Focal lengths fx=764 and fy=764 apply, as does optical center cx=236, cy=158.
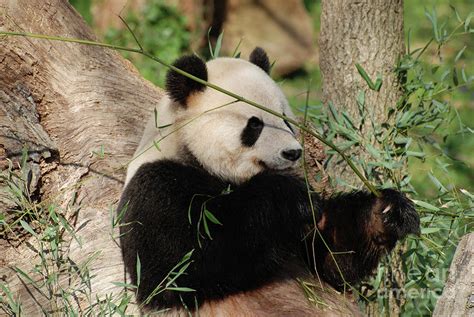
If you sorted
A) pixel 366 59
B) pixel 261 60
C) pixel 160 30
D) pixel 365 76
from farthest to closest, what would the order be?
pixel 160 30
pixel 366 59
pixel 365 76
pixel 261 60

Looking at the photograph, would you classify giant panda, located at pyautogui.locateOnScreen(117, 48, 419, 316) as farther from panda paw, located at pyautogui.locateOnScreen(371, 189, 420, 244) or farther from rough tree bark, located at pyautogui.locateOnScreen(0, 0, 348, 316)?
rough tree bark, located at pyautogui.locateOnScreen(0, 0, 348, 316)

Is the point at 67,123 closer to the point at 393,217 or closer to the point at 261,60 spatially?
the point at 261,60

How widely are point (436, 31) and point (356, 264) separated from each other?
1252mm

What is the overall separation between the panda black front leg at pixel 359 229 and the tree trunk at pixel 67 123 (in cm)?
98

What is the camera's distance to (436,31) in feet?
12.6

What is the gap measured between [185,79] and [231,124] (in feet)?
0.95

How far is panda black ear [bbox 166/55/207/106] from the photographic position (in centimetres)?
329

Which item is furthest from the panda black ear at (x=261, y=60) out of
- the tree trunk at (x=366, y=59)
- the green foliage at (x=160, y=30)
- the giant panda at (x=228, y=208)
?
the green foliage at (x=160, y=30)

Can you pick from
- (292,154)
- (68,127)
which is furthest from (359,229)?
(68,127)

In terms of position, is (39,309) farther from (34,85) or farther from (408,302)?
(408,302)

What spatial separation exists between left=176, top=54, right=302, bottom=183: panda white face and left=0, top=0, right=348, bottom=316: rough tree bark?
609mm

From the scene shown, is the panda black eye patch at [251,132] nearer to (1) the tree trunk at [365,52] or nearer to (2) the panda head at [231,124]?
(2) the panda head at [231,124]

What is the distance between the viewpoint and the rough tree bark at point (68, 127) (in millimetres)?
3557

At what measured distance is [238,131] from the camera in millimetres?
3270
